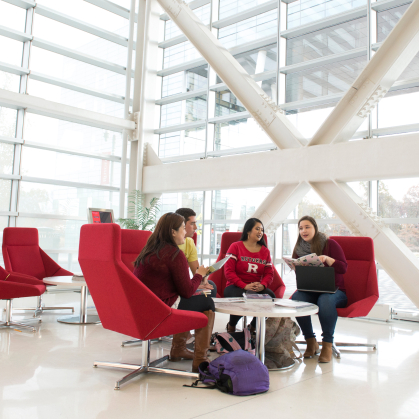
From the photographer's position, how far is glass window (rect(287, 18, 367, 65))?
7008 millimetres

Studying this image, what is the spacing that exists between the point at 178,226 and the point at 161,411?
→ 3.98 feet

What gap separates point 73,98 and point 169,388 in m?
7.82

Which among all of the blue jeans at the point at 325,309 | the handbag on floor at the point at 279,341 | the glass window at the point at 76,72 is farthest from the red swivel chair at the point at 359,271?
the glass window at the point at 76,72

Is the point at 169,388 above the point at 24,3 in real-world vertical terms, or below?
below

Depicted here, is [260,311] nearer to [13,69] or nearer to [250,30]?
[250,30]

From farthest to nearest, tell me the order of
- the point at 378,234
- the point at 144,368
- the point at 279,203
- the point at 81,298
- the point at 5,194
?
the point at 5,194 → the point at 279,203 → the point at 378,234 → the point at 81,298 → the point at 144,368

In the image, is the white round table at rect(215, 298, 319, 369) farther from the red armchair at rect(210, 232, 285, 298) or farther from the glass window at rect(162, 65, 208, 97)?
the glass window at rect(162, 65, 208, 97)

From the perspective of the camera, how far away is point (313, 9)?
301 inches

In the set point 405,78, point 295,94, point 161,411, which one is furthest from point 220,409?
point 295,94

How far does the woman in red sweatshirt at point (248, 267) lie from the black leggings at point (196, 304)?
2.97 feet

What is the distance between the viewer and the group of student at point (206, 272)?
3.07 m

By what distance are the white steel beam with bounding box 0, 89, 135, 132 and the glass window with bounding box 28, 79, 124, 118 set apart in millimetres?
378

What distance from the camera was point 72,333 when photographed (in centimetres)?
468

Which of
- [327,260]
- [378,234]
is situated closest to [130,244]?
[327,260]
